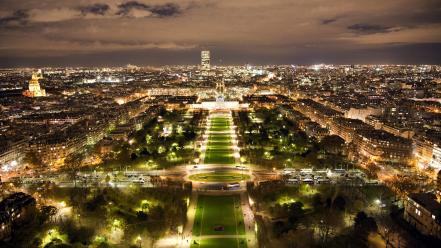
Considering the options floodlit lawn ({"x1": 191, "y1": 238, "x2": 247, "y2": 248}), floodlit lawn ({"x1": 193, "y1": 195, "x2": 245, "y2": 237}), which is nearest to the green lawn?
floodlit lawn ({"x1": 193, "y1": 195, "x2": 245, "y2": 237})

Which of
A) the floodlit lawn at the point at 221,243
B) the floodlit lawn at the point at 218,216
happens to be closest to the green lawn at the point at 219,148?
the floodlit lawn at the point at 218,216

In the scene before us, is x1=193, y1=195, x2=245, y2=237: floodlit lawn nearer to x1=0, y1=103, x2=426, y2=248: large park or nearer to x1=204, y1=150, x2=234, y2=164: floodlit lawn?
A: x1=0, y1=103, x2=426, y2=248: large park

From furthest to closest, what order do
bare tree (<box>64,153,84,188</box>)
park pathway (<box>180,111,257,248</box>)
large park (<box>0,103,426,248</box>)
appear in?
bare tree (<box>64,153,84,188</box>)
large park (<box>0,103,426,248</box>)
park pathway (<box>180,111,257,248</box>)

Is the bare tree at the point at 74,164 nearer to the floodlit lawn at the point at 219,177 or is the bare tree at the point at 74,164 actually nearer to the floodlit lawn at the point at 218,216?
the floodlit lawn at the point at 219,177

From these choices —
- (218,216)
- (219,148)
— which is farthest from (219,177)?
(219,148)

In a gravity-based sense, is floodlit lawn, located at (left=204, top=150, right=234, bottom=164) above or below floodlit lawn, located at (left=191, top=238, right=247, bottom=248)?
above

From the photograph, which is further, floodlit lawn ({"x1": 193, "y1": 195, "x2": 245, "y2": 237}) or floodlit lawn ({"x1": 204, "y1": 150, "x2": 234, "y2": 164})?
floodlit lawn ({"x1": 204, "y1": 150, "x2": 234, "y2": 164})
